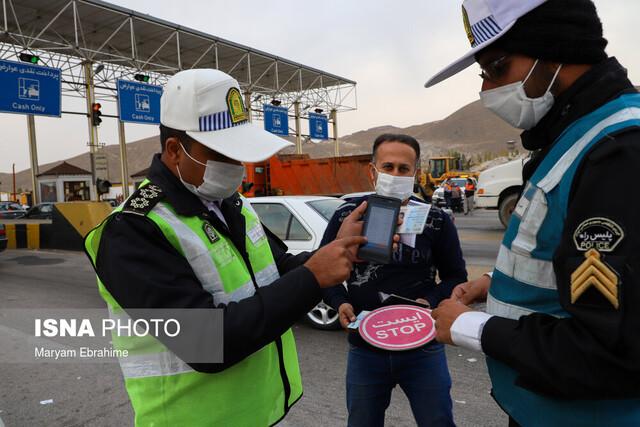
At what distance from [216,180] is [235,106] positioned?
0.87 ft

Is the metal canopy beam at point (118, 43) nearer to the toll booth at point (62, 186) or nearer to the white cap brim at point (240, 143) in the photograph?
the toll booth at point (62, 186)

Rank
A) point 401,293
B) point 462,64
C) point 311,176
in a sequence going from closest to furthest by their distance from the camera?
point 462,64 → point 401,293 → point 311,176

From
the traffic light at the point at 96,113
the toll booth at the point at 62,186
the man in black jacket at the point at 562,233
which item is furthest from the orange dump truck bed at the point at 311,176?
the toll booth at the point at 62,186

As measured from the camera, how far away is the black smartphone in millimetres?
1737

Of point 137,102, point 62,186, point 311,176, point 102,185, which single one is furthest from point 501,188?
point 62,186

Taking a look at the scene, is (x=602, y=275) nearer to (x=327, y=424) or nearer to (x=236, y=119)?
(x=236, y=119)

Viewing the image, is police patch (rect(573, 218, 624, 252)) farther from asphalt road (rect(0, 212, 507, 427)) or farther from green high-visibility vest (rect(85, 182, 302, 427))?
asphalt road (rect(0, 212, 507, 427))

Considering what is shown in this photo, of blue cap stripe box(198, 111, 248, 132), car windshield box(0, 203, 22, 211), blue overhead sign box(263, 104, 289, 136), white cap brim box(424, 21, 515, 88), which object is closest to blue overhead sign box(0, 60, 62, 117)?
blue overhead sign box(263, 104, 289, 136)

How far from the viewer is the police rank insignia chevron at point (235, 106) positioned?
1543 mm

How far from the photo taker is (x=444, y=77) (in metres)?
1.58

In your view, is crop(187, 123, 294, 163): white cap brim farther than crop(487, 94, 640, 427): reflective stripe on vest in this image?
Yes

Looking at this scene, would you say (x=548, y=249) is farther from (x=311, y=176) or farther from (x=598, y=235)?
(x=311, y=176)

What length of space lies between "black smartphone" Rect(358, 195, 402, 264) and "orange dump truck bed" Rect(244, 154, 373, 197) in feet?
45.6

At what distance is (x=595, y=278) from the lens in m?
0.95
